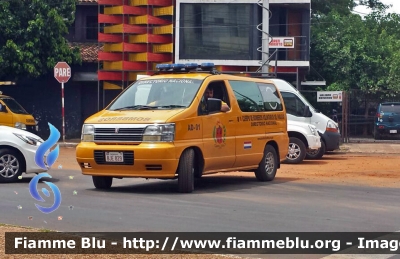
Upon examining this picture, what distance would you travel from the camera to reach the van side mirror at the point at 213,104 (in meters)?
13.0

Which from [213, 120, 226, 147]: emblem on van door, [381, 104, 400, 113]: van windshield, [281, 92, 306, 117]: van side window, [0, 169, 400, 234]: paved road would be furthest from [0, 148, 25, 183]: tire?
[381, 104, 400, 113]: van windshield

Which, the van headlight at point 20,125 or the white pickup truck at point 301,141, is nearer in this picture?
the white pickup truck at point 301,141

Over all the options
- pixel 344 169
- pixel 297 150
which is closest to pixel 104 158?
pixel 344 169

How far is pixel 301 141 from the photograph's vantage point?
2012cm

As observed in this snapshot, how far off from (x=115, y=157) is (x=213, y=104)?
198 cm

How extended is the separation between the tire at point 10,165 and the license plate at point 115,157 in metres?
2.72

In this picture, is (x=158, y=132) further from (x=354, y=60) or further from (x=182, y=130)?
(x=354, y=60)

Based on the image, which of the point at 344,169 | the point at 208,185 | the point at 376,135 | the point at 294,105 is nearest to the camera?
the point at 208,185

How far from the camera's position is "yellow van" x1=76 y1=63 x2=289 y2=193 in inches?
478

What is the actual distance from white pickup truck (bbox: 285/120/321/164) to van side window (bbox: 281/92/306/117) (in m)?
0.97

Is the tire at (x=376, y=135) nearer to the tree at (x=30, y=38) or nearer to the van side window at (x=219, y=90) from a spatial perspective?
the tree at (x=30, y=38)

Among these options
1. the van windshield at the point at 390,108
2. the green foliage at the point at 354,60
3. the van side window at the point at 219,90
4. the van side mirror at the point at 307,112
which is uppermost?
the green foliage at the point at 354,60

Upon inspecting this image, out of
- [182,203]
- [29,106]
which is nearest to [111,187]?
[182,203]

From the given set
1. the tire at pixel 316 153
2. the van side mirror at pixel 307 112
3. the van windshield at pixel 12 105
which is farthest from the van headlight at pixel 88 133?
the van windshield at pixel 12 105
